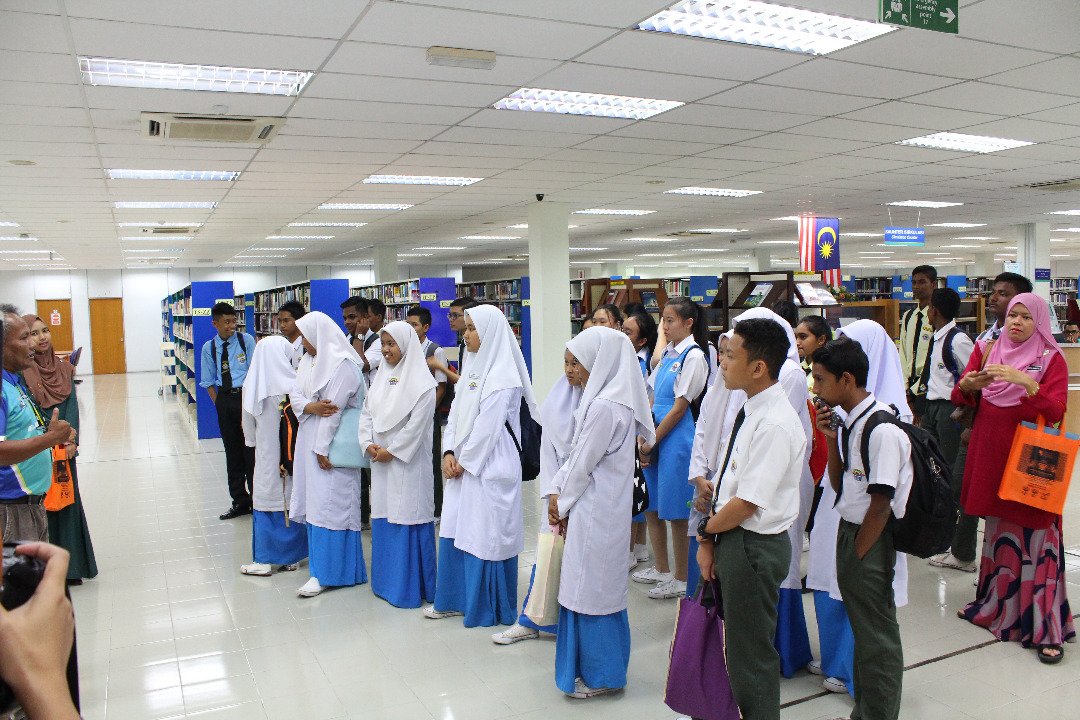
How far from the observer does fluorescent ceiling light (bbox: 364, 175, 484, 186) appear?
26.0ft

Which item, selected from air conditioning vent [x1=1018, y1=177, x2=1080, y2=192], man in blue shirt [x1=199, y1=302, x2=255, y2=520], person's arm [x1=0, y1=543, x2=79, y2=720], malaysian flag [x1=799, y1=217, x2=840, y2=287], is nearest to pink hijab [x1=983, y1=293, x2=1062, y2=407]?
person's arm [x1=0, y1=543, x2=79, y2=720]

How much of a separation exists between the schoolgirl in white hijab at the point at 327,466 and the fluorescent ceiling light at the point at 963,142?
5.36m

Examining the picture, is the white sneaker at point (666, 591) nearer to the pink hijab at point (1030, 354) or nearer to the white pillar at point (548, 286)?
the pink hijab at point (1030, 354)

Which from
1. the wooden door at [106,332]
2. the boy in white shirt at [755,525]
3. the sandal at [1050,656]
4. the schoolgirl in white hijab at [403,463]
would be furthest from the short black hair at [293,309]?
the wooden door at [106,332]

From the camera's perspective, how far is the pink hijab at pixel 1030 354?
347cm

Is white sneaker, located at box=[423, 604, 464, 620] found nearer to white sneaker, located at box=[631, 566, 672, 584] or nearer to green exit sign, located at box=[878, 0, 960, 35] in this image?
white sneaker, located at box=[631, 566, 672, 584]

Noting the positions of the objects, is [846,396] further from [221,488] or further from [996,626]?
[221,488]

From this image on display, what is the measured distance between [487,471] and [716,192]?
7.21 metres

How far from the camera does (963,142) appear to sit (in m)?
7.05

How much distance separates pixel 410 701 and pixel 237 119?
3999 millimetres

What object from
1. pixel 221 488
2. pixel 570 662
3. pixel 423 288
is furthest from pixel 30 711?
pixel 423 288

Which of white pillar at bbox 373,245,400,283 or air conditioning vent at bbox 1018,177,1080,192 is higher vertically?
air conditioning vent at bbox 1018,177,1080,192

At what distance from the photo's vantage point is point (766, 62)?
441 centimetres

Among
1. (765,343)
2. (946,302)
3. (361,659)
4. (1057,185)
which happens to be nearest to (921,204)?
(1057,185)
